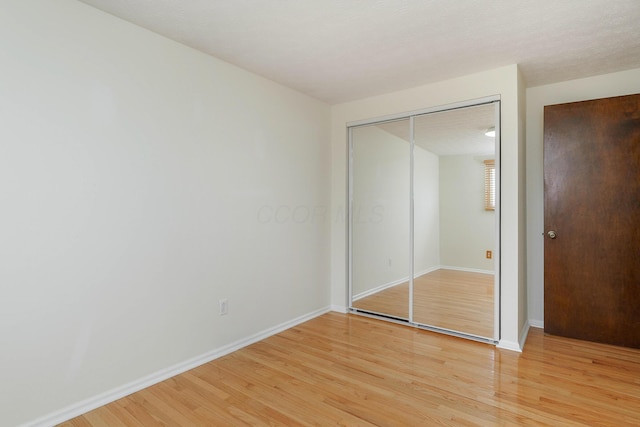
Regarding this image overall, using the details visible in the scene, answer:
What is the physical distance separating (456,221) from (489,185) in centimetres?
44

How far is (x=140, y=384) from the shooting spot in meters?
2.23

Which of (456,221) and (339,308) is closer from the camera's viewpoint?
(456,221)

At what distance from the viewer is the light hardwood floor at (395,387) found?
191 cm

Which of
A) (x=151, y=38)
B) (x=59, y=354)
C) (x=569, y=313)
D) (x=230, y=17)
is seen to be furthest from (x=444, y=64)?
(x=59, y=354)

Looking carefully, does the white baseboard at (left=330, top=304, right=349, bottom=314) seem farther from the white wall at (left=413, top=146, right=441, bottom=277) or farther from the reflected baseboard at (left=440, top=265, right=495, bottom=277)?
the reflected baseboard at (left=440, top=265, right=495, bottom=277)

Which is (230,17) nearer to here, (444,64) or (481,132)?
(444,64)

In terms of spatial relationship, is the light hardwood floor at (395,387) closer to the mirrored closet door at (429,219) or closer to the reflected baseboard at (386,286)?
the mirrored closet door at (429,219)

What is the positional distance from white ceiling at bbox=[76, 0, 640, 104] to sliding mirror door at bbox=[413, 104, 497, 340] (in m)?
0.53

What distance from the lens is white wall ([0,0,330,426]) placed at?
1.76m

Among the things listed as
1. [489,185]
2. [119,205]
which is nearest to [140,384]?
[119,205]

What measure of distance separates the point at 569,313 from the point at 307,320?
2.48 meters

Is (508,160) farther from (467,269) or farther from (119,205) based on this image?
(119,205)

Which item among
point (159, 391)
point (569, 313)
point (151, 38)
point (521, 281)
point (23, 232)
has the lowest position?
point (159, 391)

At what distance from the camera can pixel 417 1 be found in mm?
1924
